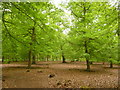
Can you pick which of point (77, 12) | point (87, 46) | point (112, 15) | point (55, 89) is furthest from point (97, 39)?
point (55, 89)

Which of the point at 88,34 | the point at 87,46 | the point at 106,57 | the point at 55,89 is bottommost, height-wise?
the point at 55,89

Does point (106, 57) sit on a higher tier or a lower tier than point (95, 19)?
lower

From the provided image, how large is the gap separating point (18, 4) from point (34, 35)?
9.16m

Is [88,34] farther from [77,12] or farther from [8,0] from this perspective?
[8,0]

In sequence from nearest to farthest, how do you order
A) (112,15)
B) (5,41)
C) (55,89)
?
1. (112,15)
2. (55,89)
3. (5,41)

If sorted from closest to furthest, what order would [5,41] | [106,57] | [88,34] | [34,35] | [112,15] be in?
[112,15]
[5,41]
[88,34]
[106,57]
[34,35]

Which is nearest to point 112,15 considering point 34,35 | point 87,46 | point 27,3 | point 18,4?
point 27,3

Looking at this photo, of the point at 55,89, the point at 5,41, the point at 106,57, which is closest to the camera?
the point at 55,89

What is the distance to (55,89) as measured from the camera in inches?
239

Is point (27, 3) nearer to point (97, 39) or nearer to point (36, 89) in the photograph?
point (36, 89)

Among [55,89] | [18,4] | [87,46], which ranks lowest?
[55,89]

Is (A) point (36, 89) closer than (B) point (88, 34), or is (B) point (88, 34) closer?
(A) point (36, 89)

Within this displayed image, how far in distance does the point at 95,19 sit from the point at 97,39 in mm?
2836

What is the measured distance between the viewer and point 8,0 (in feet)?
17.1
